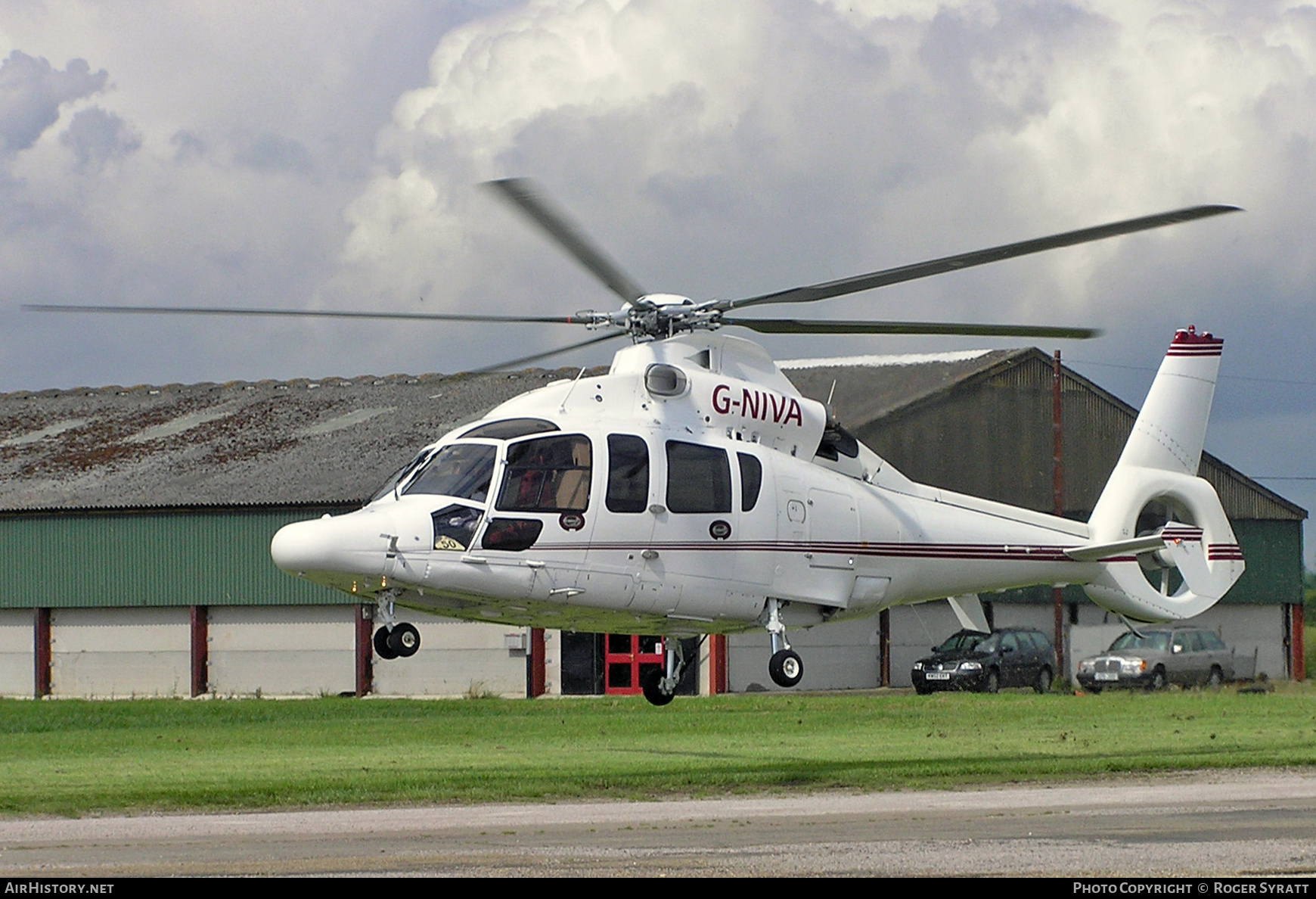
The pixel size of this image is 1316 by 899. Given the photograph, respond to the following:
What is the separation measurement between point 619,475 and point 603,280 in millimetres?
2196

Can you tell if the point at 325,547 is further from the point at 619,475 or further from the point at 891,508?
the point at 891,508

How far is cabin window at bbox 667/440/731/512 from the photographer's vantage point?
19719 mm

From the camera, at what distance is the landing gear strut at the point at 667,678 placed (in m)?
21.1

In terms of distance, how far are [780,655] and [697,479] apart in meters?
2.16

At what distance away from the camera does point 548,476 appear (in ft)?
62.3

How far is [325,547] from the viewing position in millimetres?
17938

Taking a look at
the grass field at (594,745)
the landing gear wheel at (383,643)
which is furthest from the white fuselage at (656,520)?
the grass field at (594,745)

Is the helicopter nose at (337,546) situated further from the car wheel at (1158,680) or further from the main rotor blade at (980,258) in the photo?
the car wheel at (1158,680)

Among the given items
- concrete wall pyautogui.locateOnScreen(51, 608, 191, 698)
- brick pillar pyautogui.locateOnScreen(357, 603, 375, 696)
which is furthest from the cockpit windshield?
concrete wall pyautogui.locateOnScreen(51, 608, 191, 698)

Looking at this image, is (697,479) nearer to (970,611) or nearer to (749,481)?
(749,481)

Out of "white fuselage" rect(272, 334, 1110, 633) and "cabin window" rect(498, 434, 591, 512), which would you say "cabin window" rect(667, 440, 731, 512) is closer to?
"white fuselage" rect(272, 334, 1110, 633)

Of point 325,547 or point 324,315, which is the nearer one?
point 325,547
